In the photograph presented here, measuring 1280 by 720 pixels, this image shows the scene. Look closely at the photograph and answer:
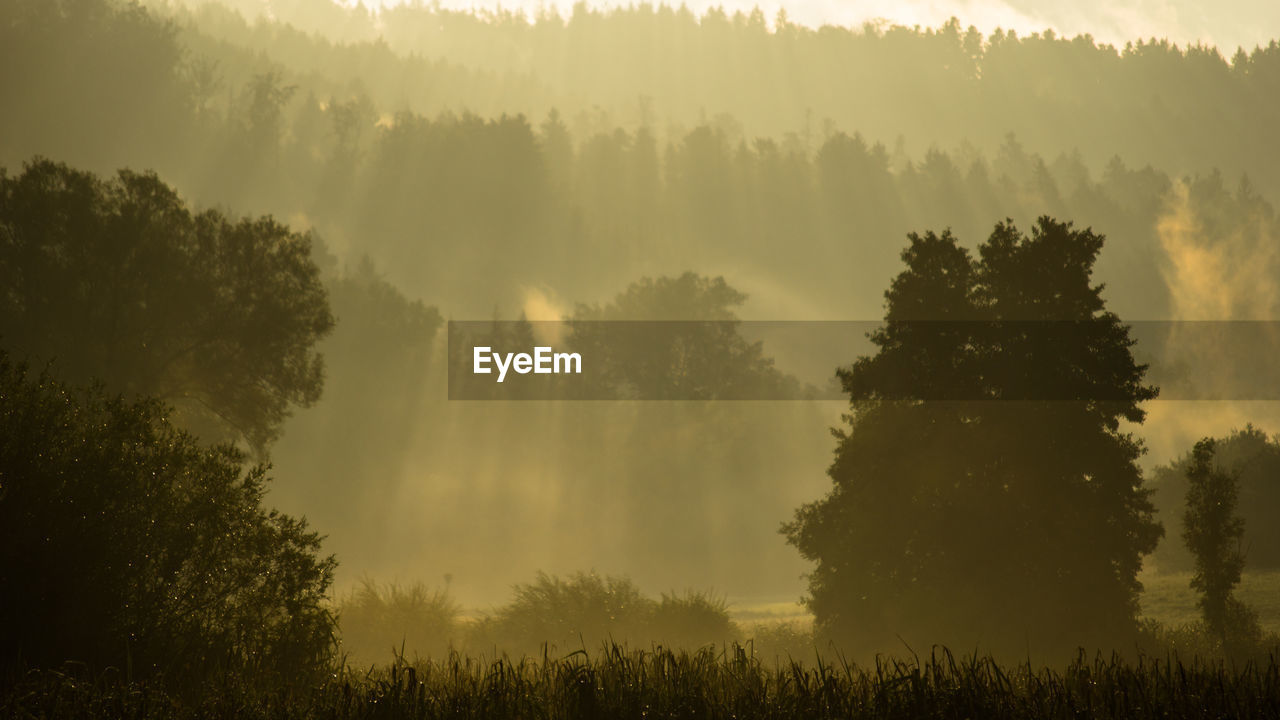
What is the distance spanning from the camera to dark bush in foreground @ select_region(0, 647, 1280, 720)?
31.2 feet

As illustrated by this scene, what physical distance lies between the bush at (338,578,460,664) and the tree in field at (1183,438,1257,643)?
25578 mm

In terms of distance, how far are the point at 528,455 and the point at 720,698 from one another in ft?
273

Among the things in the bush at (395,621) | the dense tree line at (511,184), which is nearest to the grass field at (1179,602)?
the bush at (395,621)

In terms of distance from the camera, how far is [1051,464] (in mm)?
28406

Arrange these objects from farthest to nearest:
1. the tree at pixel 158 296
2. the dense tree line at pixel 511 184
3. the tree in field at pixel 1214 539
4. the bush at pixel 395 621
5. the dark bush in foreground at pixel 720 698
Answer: the dense tree line at pixel 511 184
the tree at pixel 158 296
the bush at pixel 395 621
the tree in field at pixel 1214 539
the dark bush in foreground at pixel 720 698

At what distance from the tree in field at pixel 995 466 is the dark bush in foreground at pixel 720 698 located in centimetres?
1844

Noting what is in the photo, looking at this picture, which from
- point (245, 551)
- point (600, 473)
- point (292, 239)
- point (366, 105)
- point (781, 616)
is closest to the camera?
point (245, 551)

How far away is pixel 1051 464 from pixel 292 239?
32245 mm

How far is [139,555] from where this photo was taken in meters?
14.2

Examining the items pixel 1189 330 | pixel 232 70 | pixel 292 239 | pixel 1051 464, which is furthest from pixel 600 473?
pixel 232 70

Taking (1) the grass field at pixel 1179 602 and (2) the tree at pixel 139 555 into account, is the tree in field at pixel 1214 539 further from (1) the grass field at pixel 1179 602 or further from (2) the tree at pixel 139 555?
(2) the tree at pixel 139 555

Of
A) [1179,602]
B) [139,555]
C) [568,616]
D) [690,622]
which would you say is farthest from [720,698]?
[1179,602]

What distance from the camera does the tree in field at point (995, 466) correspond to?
2797 centimetres

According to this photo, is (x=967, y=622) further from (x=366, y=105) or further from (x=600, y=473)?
(x=366, y=105)
